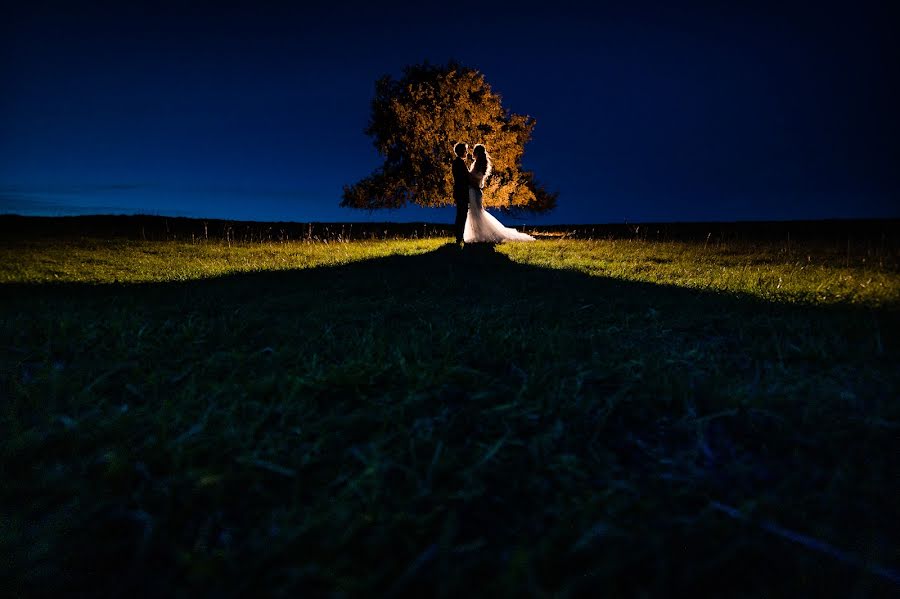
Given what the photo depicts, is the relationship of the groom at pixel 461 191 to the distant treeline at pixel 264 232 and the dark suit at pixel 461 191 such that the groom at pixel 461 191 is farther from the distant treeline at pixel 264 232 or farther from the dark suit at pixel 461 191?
the distant treeline at pixel 264 232

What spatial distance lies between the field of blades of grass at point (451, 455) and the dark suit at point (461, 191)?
13.1 m

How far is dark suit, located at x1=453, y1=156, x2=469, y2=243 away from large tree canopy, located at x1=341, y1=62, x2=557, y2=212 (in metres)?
5.85

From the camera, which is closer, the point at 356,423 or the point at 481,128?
the point at 356,423

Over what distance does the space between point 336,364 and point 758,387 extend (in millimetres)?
2343

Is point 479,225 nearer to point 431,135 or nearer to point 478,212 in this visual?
point 478,212

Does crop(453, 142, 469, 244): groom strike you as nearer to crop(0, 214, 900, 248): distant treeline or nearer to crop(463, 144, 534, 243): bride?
crop(463, 144, 534, 243): bride

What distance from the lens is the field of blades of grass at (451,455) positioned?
1.31 metres

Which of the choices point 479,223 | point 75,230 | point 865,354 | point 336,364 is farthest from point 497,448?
point 75,230

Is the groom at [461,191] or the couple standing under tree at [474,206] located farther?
the couple standing under tree at [474,206]

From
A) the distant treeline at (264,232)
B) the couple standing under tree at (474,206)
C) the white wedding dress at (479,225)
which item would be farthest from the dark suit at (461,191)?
the distant treeline at (264,232)

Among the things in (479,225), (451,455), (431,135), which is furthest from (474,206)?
(451,455)

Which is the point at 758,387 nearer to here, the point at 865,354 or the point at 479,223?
the point at 865,354

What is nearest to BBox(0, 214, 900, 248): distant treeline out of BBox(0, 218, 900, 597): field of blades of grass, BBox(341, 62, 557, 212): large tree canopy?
BBox(341, 62, 557, 212): large tree canopy

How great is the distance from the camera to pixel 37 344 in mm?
3566
